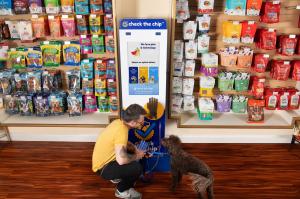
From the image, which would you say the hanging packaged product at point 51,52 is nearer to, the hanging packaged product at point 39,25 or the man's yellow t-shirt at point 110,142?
the hanging packaged product at point 39,25

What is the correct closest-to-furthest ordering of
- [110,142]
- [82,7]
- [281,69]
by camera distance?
[110,142] → [82,7] → [281,69]

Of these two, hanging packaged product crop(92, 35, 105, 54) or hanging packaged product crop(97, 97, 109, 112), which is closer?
hanging packaged product crop(92, 35, 105, 54)

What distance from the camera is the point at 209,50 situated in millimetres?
3984

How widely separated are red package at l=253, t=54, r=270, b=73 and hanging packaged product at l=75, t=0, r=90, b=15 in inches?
84.1

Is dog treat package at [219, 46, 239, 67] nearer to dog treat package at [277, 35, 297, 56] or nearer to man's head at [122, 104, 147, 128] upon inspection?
dog treat package at [277, 35, 297, 56]

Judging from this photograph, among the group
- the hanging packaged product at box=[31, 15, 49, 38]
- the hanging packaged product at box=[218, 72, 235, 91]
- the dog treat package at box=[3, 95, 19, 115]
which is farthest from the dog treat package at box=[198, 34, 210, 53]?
the dog treat package at box=[3, 95, 19, 115]

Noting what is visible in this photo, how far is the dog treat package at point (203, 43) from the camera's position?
12.2 feet

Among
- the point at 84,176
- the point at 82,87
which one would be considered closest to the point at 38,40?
the point at 82,87

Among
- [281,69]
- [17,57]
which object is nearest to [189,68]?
[281,69]

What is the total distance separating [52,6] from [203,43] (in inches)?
72.9

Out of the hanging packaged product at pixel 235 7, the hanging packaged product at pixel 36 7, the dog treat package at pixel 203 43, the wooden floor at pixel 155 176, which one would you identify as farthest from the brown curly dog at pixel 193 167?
the hanging packaged product at pixel 36 7

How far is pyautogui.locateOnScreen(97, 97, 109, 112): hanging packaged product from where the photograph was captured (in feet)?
13.4

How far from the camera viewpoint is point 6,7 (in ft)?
12.1

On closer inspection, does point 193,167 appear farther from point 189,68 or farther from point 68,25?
point 68,25
